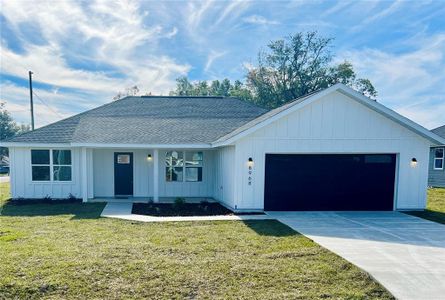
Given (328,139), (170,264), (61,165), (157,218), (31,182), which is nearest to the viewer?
(170,264)

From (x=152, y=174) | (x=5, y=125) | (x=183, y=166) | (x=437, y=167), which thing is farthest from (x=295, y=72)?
(x=5, y=125)

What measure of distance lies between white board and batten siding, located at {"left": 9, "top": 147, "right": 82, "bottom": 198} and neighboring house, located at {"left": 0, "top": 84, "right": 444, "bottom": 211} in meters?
0.04

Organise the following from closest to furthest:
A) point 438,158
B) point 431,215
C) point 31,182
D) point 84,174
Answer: point 431,215, point 84,174, point 31,182, point 438,158

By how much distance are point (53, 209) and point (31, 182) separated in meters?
2.88

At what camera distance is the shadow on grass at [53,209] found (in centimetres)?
990

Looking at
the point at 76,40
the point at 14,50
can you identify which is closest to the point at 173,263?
the point at 76,40

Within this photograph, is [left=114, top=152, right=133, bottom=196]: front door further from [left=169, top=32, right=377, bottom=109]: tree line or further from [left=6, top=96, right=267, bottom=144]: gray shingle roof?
[left=169, top=32, right=377, bottom=109]: tree line

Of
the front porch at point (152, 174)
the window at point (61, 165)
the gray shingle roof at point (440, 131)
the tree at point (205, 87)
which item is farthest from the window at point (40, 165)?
the tree at point (205, 87)

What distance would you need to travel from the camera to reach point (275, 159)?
10.6 metres

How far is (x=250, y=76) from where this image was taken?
37.3 m

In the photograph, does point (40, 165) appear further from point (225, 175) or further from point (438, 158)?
point (438, 158)

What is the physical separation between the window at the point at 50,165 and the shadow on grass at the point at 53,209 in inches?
54.0

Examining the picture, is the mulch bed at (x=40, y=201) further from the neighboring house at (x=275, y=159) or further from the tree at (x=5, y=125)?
the tree at (x=5, y=125)

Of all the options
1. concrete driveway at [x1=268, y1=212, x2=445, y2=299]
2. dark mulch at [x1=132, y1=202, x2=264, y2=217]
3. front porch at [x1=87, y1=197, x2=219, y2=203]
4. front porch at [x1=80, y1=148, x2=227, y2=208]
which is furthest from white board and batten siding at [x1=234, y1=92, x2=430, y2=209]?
front porch at [x1=80, y1=148, x2=227, y2=208]
